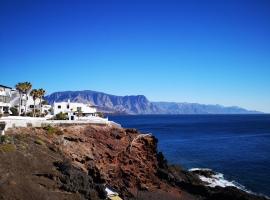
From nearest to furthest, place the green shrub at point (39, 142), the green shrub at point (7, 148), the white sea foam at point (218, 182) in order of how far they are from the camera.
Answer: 1. the green shrub at point (7, 148)
2. the green shrub at point (39, 142)
3. the white sea foam at point (218, 182)

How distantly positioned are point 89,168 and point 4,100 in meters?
39.9

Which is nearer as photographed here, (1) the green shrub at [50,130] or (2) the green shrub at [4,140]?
(2) the green shrub at [4,140]

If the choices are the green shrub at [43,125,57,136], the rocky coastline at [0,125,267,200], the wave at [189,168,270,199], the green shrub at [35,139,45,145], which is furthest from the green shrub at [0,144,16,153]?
the wave at [189,168,270,199]

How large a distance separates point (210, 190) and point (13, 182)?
3424cm

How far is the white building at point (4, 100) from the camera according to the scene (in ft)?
252

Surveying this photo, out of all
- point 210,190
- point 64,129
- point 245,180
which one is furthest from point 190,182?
point 64,129

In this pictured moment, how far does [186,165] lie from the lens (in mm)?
80188

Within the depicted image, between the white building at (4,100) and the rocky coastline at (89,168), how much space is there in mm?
27063

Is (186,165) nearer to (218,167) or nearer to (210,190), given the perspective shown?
(218,167)

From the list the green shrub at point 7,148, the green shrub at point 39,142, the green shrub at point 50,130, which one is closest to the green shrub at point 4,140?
the green shrub at point 7,148

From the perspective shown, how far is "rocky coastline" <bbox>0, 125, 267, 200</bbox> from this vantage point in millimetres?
33844

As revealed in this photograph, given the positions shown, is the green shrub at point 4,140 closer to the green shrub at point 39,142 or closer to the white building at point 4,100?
the green shrub at point 39,142

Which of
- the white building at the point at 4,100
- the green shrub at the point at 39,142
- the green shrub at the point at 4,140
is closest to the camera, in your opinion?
the green shrub at the point at 4,140

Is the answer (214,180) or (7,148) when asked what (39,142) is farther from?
(214,180)
